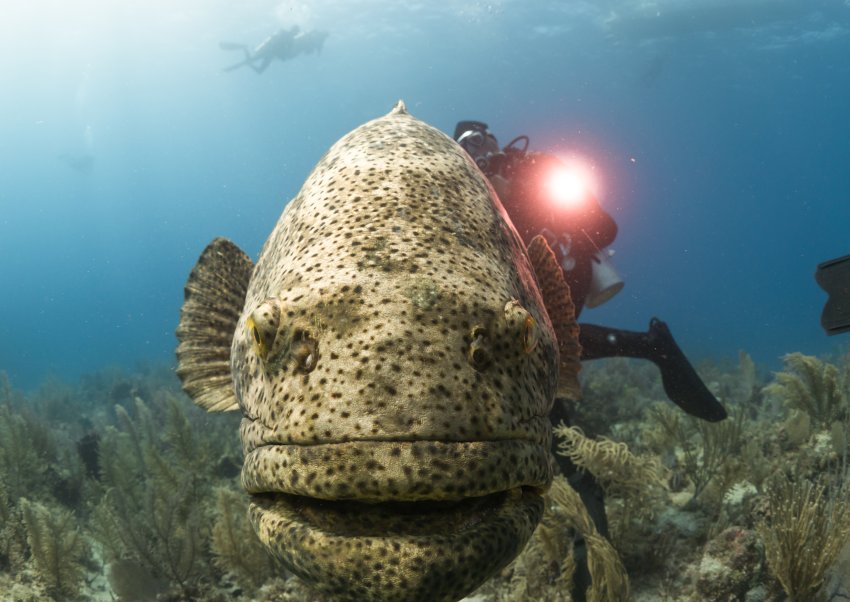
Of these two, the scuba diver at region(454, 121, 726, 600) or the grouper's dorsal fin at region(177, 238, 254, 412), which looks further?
the scuba diver at region(454, 121, 726, 600)

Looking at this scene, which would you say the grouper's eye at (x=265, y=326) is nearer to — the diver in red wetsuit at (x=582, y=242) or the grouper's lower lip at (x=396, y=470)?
the grouper's lower lip at (x=396, y=470)

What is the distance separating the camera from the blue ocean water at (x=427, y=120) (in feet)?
161

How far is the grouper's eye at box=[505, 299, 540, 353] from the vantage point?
1854mm

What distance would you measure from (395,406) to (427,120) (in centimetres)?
8930

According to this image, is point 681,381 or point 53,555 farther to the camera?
point 681,381

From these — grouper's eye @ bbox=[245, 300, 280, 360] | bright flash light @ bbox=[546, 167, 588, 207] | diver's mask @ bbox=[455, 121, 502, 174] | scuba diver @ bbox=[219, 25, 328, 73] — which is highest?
scuba diver @ bbox=[219, 25, 328, 73]

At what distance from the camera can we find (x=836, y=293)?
3689 millimetres

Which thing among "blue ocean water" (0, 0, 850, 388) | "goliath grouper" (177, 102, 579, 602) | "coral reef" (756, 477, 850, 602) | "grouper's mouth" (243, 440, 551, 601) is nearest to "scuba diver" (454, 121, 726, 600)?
"coral reef" (756, 477, 850, 602)

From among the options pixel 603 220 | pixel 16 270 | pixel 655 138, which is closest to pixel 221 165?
pixel 16 270

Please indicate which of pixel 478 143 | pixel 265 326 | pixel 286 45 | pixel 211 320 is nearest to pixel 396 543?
pixel 265 326

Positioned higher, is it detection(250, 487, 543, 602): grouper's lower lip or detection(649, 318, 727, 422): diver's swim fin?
detection(649, 318, 727, 422): diver's swim fin

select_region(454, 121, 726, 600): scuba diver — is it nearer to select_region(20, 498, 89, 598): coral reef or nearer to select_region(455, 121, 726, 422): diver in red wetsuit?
select_region(455, 121, 726, 422): diver in red wetsuit

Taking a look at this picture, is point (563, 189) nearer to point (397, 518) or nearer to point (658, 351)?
point (658, 351)

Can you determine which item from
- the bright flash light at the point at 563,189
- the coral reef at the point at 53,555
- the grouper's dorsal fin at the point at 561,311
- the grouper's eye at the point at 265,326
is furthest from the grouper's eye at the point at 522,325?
the coral reef at the point at 53,555
